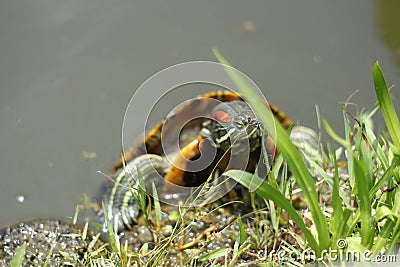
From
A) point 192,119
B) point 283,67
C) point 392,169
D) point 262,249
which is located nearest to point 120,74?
point 192,119

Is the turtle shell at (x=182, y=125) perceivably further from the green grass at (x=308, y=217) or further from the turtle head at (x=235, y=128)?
the green grass at (x=308, y=217)

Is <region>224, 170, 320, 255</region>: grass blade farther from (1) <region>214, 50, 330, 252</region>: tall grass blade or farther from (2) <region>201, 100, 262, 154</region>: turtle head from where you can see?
(2) <region>201, 100, 262, 154</region>: turtle head

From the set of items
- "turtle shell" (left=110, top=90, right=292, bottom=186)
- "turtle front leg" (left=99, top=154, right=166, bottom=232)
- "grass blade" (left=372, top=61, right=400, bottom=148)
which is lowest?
"grass blade" (left=372, top=61, right=400, bottom=148)

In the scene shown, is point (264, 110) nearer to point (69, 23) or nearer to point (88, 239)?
point (88, 239)

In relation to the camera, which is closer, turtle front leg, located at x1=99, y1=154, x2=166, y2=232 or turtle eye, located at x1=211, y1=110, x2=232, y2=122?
turtle eye, located at x1=211, y1=110, x2=232, y2=122

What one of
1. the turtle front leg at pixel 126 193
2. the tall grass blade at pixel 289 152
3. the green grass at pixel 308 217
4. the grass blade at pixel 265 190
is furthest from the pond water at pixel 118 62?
the tall grass blade at pixel 289 152

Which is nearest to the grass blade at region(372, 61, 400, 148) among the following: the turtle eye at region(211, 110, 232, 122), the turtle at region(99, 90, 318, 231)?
the turtle at region(99, 90, 318, 231)

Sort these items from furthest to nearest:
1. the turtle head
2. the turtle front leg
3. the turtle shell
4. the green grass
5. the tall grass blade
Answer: the turtle shell
the turtle front leg
the turtle head
the green grass
the tall grass blade

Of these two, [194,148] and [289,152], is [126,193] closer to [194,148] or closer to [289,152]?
[194,148]
